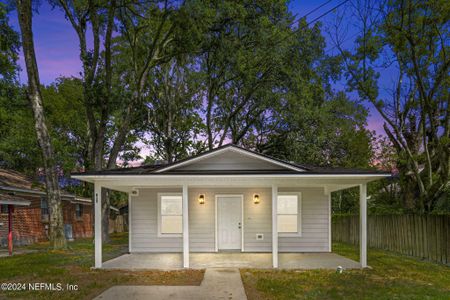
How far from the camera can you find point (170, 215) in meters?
13.5

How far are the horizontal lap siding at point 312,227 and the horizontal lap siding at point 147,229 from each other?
3915 mm

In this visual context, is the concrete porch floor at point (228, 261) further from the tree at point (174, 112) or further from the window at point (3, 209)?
the tree at point (174, 112)

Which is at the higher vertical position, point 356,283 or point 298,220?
point 298,220

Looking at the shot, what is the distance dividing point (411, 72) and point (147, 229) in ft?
38.5

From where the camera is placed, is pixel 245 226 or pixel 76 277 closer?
pixel 76 277

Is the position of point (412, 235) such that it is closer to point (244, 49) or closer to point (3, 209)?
point (244, 49)

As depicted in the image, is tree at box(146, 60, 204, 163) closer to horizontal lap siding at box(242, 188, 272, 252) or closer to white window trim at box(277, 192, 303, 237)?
horizontal lap siding at box(242, 188, 272, 252)

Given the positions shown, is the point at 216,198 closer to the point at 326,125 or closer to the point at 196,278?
the point at 196,278

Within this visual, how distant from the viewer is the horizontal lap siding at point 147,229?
525 inches

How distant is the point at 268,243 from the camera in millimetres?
13336

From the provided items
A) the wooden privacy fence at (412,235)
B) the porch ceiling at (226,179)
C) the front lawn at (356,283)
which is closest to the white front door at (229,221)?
the porch ceiling at (226,179)

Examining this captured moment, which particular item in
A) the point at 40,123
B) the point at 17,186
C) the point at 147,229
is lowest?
the point at 147,229

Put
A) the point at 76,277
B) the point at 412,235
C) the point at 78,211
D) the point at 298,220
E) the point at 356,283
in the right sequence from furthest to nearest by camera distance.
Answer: the point at 78,211 → the point at 298,220 → the point at 412,235 → the point at 76,277 → the point at 356,283

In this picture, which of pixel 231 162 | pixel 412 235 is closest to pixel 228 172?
pixel 231 162
